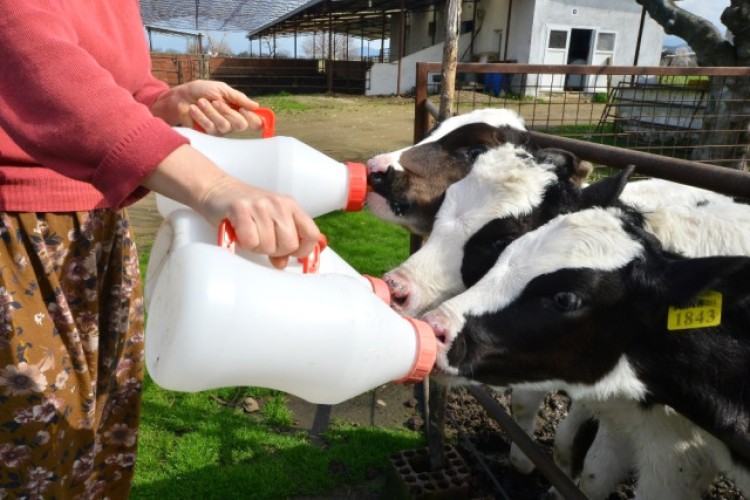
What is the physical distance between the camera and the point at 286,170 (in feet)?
4.55

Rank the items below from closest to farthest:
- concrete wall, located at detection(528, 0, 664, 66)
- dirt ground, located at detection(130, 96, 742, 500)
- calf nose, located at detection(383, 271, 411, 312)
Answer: calf nose, located at detection(383, 271, 411, 312) < dirt ground, located at detection(130, 96, 742, 500) < concrete wall, located at detection(528, 0, 664, 66)

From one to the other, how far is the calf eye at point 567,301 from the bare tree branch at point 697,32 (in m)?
8.07

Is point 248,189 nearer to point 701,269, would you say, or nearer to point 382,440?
point 701,269

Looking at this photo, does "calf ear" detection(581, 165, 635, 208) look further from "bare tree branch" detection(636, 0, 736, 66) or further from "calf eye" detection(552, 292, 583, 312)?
"bare tree branch" detection(636, 0, 736, 66)

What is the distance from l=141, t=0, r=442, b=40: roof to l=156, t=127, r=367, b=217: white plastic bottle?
2038cm

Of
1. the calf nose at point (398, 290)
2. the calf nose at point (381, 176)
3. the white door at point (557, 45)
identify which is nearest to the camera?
the calf nose at point (398, 290)

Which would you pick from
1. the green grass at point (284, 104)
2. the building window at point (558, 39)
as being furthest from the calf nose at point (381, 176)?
the building window at point (558, 39)

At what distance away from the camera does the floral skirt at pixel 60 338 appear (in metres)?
1.41

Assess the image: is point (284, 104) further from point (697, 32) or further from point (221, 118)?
point (221, 118)

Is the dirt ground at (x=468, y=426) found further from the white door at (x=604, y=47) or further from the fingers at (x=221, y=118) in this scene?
the white door at (x=604, y=47)

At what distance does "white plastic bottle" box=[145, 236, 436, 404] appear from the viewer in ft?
3.18

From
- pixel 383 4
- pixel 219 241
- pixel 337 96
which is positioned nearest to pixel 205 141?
pixel 219 241

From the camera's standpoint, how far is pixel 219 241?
0.97 m

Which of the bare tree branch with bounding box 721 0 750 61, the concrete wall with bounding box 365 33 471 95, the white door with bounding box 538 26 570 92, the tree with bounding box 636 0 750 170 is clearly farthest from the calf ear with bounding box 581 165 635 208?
the concrete wall with bounding box 365 33 471 95
